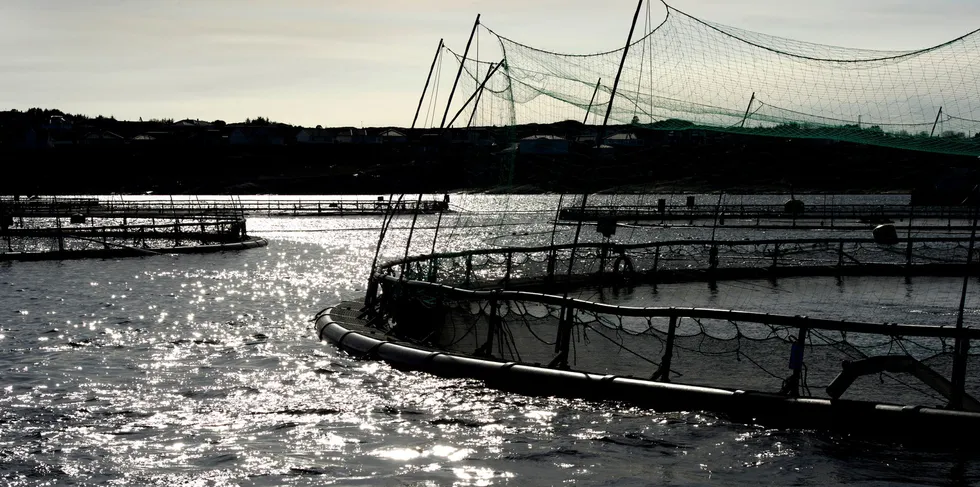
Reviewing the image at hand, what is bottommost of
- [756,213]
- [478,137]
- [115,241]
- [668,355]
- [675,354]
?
[115,241]

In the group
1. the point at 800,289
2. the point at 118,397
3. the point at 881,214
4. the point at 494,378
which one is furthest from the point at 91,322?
the point at 881,214

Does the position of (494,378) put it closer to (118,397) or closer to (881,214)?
(118,397)

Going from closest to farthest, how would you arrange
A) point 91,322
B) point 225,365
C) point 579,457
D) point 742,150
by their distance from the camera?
point 579,457 → point 225,365 → point 91,322 → point 742,150

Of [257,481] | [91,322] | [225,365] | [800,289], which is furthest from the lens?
[800,289]

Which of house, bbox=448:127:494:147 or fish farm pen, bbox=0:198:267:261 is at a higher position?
house, bbox=448:127:494:147

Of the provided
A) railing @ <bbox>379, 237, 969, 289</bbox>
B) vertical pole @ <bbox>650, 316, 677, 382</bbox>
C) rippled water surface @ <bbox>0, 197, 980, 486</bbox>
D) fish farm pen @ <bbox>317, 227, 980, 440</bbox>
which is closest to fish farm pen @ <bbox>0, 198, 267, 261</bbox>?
railing @ <bbox>379, 237, 969, 289</bbox>

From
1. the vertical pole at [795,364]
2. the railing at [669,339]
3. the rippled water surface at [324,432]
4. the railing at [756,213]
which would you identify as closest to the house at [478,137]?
the railing at [669,339]

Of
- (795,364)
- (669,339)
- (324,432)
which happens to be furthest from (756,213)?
(324,432)

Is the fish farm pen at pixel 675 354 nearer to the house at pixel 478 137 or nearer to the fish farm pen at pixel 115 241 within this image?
the house at pixel 478 137

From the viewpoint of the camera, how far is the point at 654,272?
35094 mm

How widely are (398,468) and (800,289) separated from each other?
23.9 meters

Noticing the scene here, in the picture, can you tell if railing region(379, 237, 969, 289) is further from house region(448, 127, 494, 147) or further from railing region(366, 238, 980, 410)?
house region(448, 127, 494, 147)

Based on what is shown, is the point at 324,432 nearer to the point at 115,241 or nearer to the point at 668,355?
the point at 668,355

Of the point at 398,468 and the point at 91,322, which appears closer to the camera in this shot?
the point at 398,468
